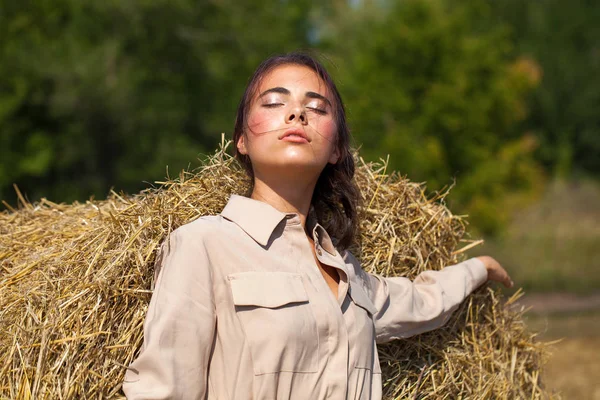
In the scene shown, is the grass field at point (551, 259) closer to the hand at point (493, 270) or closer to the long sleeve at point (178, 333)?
the hand at point (493, 270)

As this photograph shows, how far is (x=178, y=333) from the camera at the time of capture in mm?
2324

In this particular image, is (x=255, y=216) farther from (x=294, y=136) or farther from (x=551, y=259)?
(x=551, y=259)

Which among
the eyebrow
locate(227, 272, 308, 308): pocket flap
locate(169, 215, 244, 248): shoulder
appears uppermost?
the eyebrow

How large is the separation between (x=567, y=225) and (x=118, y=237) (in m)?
23.0

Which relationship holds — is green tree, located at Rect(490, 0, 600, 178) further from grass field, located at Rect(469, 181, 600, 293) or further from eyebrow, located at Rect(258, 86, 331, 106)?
eyebrow, located at Rect(258, 86, 331, 106)

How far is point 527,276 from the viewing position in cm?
1855

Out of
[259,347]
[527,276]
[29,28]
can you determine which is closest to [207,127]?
[29,28]

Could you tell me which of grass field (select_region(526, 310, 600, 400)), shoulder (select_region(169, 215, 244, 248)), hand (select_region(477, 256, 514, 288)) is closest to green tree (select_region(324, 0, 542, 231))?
grass field (select_region(526, 310, 600, 400))

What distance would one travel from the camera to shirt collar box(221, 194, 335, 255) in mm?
2633

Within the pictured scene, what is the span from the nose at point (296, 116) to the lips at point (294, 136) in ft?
0.13

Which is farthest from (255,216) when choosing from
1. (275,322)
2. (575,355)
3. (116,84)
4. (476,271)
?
(116,84)

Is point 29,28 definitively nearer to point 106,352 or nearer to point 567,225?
point 567,225

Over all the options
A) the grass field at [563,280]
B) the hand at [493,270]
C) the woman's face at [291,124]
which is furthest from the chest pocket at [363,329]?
the grass field at [563,280]

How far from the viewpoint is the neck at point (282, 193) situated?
2.77m
